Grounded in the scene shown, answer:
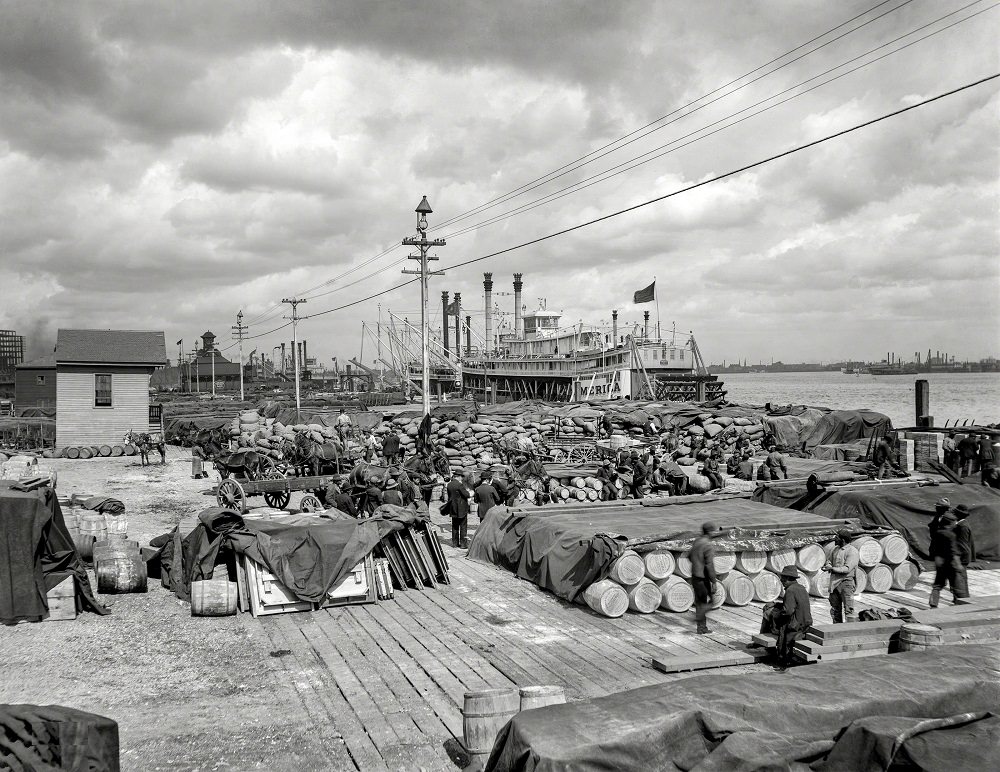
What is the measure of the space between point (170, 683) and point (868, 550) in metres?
10.2

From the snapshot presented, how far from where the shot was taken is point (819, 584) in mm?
12438

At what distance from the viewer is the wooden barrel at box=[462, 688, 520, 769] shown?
6.63 meters

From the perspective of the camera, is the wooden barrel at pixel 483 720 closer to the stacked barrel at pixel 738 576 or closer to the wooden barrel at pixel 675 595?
the stacked barrel at pixel 738 576

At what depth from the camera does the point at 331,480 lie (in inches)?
807

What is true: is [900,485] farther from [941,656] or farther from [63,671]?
[63,671]

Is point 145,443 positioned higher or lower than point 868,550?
higher

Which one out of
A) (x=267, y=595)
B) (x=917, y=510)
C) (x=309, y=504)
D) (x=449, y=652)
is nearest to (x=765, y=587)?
(x=917, y=510)

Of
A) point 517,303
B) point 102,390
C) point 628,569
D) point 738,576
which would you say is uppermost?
point 517,303

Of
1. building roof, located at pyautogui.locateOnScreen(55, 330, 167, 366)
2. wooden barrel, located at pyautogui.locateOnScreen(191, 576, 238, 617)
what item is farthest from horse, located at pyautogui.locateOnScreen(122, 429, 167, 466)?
wooden barrel, located at pyautogui.locateOnScreen(191, 576, 238, 617)

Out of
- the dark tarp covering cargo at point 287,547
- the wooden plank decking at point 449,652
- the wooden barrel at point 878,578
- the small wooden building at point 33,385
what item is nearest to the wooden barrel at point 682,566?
the wooden plank decking at point 449,652

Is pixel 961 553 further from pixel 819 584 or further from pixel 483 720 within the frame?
pixel 483 720

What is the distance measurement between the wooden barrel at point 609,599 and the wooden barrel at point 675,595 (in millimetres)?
597

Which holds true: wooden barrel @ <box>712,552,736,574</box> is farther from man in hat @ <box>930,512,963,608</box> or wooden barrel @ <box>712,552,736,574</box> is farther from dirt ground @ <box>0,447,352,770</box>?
dirt ground @ <box>0,447,352,770</box>

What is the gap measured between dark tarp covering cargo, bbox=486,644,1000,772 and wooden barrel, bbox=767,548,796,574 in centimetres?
559
